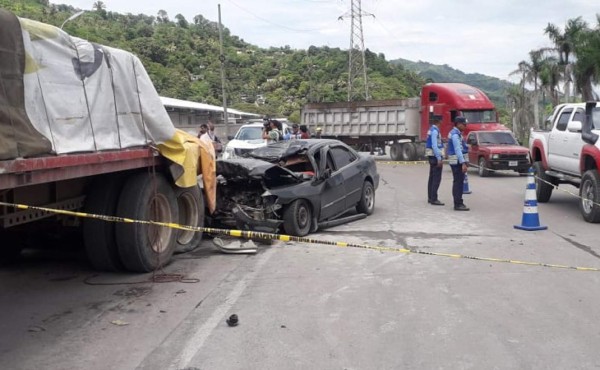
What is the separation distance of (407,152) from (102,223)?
2360 cm

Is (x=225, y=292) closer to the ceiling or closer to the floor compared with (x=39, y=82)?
closer to the floor

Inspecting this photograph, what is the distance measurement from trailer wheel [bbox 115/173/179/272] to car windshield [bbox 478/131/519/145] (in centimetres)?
1594

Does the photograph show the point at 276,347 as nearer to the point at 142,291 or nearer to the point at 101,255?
the point at 142,291

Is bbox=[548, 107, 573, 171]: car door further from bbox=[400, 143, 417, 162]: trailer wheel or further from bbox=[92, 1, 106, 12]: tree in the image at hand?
bbox=[92, 1, 106, 12]: tree

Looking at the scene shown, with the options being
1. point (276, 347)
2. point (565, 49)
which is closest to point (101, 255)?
point (276, 347)

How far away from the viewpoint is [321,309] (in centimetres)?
586

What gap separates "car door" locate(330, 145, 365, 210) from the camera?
1105 centimetres

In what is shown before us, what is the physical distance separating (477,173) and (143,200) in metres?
17.0

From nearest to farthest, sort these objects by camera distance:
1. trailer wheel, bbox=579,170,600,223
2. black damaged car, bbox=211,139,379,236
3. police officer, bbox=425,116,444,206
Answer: black damaged car, bbox=211,139,379,236
trailer wheel, bbox=579,170,600,223
police officer, bbox=425,116,444,206

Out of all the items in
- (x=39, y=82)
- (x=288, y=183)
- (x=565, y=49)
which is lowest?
(x=288, y=183)

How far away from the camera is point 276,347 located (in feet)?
15.9

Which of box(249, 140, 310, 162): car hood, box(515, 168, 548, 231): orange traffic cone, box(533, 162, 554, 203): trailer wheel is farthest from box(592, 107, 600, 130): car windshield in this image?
box(249, 140, 310, 162): car hood

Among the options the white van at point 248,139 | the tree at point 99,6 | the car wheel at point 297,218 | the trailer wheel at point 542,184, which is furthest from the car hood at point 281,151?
the tree at point 99,6

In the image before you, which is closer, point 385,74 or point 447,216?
point 447,216
